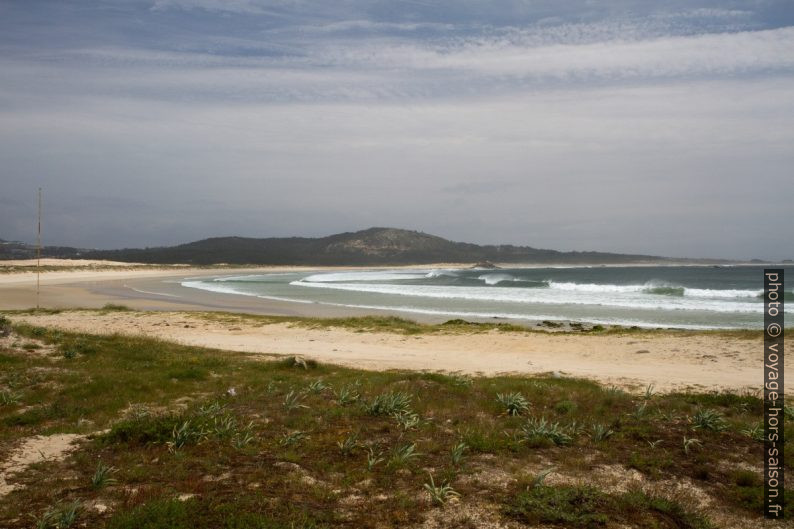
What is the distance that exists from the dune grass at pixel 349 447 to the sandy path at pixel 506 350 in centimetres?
290

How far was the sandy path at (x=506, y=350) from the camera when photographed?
42.8 ft

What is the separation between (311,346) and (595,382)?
911cm

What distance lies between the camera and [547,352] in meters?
16.7

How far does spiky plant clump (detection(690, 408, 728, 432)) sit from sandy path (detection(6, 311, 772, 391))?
3.42 m

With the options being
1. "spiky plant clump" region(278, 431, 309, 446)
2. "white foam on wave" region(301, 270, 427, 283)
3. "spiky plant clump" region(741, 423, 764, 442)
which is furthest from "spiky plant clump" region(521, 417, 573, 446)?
"white foam on wave" region(301, 270, 427, 283)

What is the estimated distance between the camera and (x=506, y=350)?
17.0m

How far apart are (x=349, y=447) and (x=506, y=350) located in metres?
11.4

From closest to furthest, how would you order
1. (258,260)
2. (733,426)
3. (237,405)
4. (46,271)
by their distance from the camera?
(733,426)
(237,405)
(46,271)
(258,260)

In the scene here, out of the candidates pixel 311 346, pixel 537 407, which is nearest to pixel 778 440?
pixel 537 407

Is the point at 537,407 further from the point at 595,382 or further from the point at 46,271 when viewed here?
the point at 46,271

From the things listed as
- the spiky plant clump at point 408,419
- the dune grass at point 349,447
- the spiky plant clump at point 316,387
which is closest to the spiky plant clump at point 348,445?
the dune grass at point 349,447

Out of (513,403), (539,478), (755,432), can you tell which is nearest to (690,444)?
(755,432)

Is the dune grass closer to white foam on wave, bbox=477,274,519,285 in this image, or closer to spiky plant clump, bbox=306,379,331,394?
spiky plant clump, bbox=306,379,331,394

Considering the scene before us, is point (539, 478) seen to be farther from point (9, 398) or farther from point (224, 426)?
point (9, 398)
